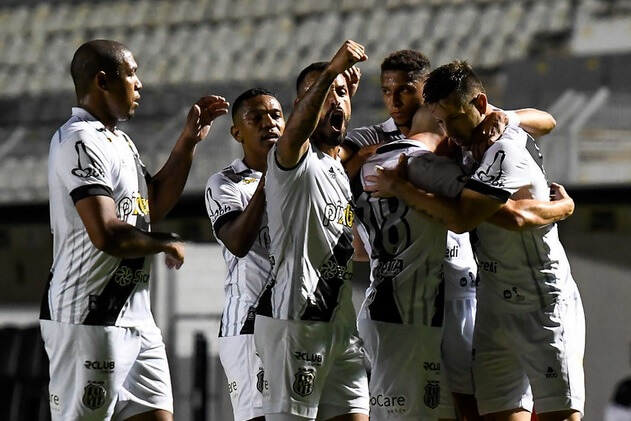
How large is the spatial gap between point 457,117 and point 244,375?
4.12 feet

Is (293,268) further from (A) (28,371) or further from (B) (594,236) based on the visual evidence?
(A) (28,371)

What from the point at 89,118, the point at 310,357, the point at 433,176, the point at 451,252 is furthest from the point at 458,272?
the point at 89,118

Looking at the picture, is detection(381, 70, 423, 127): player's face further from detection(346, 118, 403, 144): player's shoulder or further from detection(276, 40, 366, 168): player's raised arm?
detection(276, 40, 366, 168): player's raised arm

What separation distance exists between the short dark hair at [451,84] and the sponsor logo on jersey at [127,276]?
1098 millimetres

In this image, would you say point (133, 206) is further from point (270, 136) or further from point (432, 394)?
point (432, 394)

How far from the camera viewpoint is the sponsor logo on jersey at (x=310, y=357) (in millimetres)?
3844

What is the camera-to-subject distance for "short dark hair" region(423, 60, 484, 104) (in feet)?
13.4

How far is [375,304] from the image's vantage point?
419 centimetres

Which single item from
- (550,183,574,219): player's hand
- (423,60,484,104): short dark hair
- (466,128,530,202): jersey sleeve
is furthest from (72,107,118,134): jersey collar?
(550,183,574,219): player's hand

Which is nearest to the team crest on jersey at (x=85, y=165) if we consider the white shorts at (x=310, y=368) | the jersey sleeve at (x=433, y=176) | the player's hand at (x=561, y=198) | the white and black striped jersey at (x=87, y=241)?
the white and black striped jersey at (x=87, y=241)

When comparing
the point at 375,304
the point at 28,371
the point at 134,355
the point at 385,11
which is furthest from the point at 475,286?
the point at 385,11

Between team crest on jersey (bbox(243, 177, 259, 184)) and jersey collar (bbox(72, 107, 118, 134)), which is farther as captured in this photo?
team crest on jersey (bbox(243, 177, 259, 184))

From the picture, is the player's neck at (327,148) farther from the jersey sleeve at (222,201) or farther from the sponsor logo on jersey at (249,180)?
the sponsor logo on jersey at (249,180)

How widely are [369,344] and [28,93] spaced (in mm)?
10790
